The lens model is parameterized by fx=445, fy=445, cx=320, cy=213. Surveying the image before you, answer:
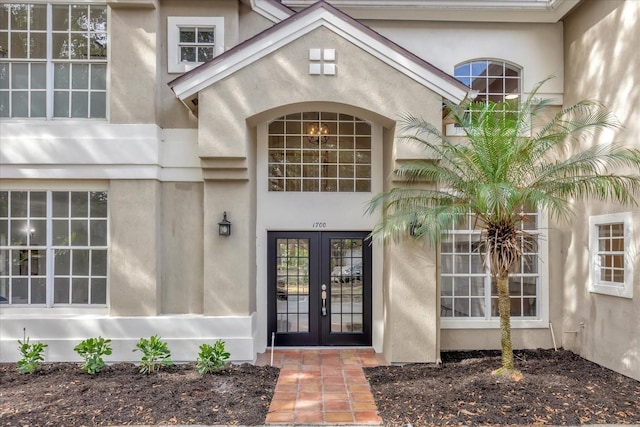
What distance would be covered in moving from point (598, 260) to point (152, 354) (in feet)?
26.5

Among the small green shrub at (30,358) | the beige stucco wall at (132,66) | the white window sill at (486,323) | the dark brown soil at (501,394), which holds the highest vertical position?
the beige stucco wall at (132,66)

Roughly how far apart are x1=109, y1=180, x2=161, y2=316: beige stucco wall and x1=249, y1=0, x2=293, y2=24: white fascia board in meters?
3.88

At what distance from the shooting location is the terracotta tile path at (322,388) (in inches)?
232

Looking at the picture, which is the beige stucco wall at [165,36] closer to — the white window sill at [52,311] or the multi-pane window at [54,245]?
the multi-pane window at [54,245]

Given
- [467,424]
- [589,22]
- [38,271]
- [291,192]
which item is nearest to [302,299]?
[291,192]

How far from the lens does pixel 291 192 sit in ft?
30.1

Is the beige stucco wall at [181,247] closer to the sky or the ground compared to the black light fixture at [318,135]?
closer to the ground

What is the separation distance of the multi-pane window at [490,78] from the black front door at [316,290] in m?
3.98

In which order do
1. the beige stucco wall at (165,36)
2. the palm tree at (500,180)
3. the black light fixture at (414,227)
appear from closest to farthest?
the palm tree at (500,180)
the black light fixture at (414,227)
the beige stucco wall at (165,36)

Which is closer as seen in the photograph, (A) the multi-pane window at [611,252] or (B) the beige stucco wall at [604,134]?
(B) the beige stucco wall at [604,134]

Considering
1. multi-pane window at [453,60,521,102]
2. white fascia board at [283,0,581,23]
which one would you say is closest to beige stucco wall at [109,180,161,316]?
white fascia board at [283,0,581,23]

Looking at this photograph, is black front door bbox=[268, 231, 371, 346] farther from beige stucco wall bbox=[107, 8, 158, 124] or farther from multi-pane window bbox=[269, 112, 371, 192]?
beige stucco wall bbox=[107, 8, 158, 124]

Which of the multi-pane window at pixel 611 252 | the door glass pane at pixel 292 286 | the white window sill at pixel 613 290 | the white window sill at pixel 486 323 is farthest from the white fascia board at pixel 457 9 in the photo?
the white window sill at pixel 486 323

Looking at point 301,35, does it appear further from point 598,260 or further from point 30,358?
point 30,358
